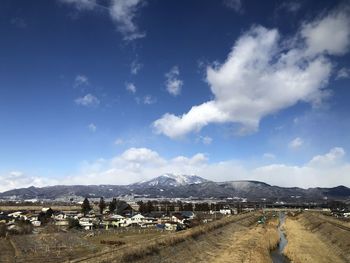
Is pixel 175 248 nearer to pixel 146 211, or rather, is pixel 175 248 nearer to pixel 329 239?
pixel 329 239

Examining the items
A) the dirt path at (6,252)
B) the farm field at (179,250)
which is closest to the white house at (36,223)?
the farm field at (179,250)

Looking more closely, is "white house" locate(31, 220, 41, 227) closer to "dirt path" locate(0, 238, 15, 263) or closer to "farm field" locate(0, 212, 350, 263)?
"farm field" locate(0, 212, 350, 263)

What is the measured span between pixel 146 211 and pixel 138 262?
318ft

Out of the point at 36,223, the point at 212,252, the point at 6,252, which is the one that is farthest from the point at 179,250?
the point at 36,223

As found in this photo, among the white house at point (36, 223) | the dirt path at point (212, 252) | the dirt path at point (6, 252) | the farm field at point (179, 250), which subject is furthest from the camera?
Answer: the white house at point (36, 223)

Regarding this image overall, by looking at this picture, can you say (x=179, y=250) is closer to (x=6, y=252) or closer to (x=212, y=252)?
(x=212, y=252)

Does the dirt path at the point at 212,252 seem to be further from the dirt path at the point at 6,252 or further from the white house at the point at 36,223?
the white house at the point at 36,223

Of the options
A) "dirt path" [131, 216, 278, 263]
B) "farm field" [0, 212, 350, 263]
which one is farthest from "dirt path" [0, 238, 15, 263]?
"dirt path" [131, 216, 278, 263]

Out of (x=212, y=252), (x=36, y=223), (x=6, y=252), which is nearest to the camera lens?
(x=212, y=252)

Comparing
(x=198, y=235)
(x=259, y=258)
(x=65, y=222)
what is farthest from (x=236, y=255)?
(x=65, y=222)

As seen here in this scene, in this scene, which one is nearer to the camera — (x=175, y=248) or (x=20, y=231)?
(x=175, y=248)

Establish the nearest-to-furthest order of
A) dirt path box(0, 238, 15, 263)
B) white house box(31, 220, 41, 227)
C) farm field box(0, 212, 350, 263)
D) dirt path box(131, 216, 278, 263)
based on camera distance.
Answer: farm field box(0, 212, 350, 263)
dirt path box(131, 216, 278, 263)
dirt path box(0, 238, 15, 263)
white house box(31, 220, 41, 227)

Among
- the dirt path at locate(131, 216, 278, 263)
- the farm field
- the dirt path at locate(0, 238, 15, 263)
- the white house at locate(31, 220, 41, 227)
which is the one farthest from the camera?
the white house at locate(31, 220, 41, 227)

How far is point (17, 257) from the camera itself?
4316 cm
